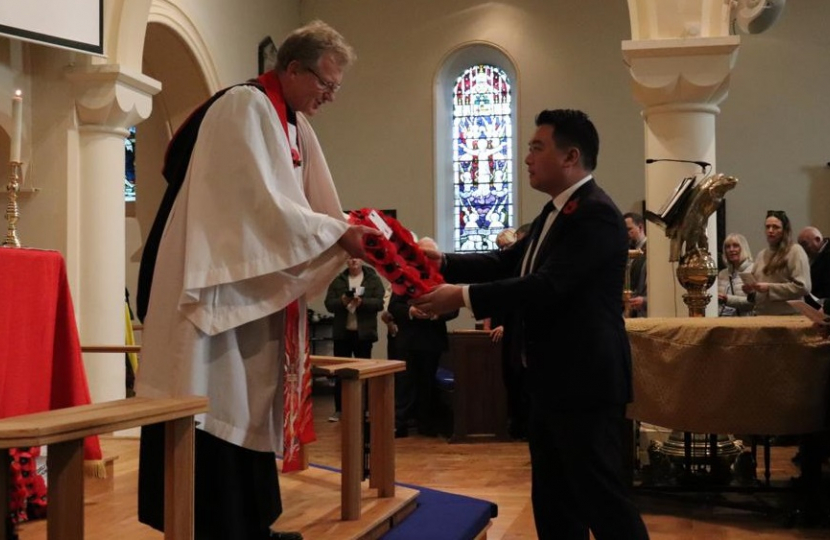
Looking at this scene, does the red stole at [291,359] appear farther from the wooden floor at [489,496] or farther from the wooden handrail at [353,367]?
the wooden floor at [489,496]

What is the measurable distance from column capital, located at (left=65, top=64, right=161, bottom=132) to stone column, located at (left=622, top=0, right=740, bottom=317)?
125 inches

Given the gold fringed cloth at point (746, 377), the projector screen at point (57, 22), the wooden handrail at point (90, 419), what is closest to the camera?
the wooden handrail at point (90, 419)

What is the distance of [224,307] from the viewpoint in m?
2.52

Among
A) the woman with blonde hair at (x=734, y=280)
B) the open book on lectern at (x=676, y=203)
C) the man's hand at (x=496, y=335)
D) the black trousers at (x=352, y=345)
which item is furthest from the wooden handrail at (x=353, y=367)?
the black trousers at (x=352, y=345)

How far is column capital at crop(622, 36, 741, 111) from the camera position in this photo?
5.86 metres

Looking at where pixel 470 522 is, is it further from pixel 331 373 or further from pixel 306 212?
pixel 306 212

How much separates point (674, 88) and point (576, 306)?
3.56 metres

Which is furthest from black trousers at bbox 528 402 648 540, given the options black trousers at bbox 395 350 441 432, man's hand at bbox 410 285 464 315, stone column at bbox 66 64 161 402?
black trousers at bbox 395 350 441 432

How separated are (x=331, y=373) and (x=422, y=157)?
8136mm

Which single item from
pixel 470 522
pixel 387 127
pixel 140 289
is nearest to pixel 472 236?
pixel 387 127

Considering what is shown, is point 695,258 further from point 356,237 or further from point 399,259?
point 356,237

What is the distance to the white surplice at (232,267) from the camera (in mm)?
2498

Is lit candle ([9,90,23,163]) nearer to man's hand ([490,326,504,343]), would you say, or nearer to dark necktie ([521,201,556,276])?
dark necktie ([521,201,556,276])

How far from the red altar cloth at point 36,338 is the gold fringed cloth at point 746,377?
95.4 inches
